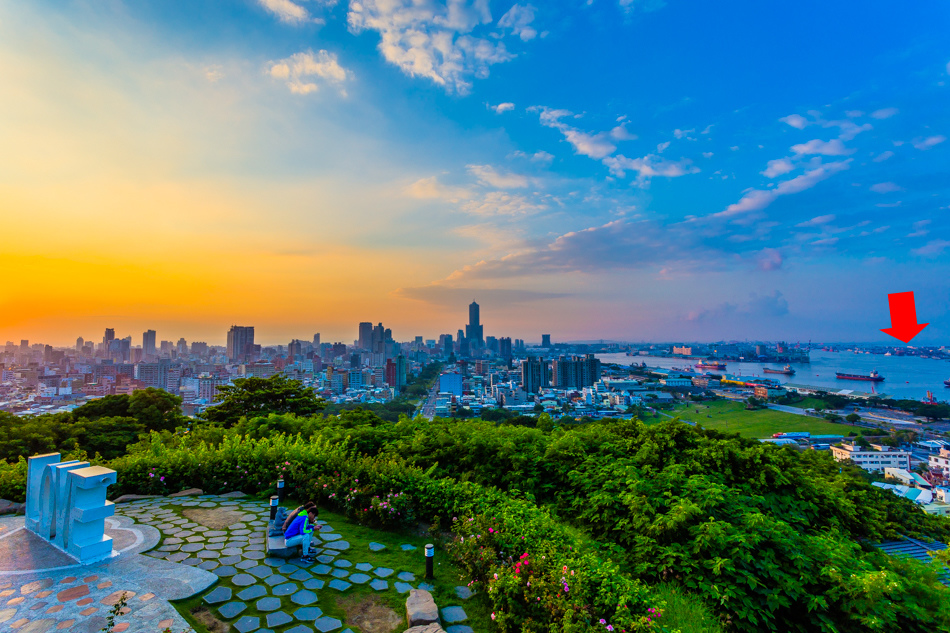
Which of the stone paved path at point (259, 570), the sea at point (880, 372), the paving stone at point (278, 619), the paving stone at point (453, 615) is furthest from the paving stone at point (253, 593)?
the sea at point (880, 372)

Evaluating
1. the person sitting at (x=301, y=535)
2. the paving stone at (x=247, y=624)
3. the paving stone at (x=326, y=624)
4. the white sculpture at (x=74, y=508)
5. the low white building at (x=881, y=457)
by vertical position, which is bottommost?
the low white building at (x=881, y=457)

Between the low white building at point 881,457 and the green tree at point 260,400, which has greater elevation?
the green tree at point 260,400

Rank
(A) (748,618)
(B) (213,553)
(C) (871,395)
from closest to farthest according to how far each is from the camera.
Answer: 1. (A) (748,618)
2. (B) (213,553)
3. (C) (871,395)

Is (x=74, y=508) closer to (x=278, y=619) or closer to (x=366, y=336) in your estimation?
(x=278, y=619)

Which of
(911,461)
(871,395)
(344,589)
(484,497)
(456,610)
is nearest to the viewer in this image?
(456,610)

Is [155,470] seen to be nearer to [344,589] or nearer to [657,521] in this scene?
[344,589]

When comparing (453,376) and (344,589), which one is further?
(453,376)

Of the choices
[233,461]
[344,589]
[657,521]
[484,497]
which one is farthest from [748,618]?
[233,461]

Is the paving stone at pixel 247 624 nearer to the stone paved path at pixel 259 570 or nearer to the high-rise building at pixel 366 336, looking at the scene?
the stone paved path at pixel 259 570

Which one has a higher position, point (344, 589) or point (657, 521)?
point (657, 521)
